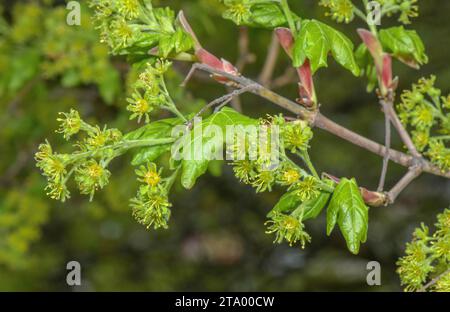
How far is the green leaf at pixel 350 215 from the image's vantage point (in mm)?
1539

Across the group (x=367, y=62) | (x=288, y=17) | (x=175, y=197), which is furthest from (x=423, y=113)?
(x=175, y=197)

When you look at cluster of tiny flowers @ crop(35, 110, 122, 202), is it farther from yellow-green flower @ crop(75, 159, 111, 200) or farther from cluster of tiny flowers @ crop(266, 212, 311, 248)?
cluster of tiny flowers @ crop(266, 212, 311, 248)

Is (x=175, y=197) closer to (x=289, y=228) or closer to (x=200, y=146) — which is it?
(x=289, y=228)

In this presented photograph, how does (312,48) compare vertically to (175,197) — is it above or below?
below

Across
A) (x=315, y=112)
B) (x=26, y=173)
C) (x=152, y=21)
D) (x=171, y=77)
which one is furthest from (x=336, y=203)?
(x=26, y=173)

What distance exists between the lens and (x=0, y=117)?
356 cm

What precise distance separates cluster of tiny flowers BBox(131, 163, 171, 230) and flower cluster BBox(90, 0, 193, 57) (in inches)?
11.2

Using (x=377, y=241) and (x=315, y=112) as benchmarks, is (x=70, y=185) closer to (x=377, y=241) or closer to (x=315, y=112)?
(x=377, y=241)

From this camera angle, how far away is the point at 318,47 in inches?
63.8

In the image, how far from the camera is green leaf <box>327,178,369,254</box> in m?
1.54

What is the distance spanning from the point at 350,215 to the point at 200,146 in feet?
1.31

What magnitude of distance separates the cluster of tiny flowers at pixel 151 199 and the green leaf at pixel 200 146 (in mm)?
127

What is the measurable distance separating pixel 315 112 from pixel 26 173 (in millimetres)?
2689

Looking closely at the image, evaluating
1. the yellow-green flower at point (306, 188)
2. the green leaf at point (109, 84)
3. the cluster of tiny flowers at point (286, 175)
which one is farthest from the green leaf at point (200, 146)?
the green leaf at point (109, 84)
